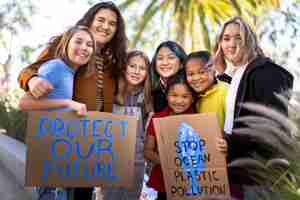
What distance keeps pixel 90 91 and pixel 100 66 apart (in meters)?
0.18

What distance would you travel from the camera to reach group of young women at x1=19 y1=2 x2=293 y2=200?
3.01m

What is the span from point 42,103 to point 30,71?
0.68 ft

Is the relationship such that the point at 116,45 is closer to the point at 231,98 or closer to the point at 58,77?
the point at 58,77

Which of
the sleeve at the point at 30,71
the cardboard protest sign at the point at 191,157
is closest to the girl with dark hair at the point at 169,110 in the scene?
the cardboard protest sign at the point at 191,157

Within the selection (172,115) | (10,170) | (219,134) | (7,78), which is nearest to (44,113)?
(172,115)

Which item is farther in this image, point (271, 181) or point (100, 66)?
point (100, 66)

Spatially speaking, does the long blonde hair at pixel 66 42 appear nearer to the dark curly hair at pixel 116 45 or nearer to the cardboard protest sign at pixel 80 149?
the dark curly hair at pixel 116 45

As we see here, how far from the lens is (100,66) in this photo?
334 cm

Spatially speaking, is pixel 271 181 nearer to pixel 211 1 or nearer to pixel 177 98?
pixel 177 98

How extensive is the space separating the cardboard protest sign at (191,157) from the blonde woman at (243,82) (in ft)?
0.30

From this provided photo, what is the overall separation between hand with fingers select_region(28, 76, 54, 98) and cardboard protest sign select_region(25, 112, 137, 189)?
0.43 ft

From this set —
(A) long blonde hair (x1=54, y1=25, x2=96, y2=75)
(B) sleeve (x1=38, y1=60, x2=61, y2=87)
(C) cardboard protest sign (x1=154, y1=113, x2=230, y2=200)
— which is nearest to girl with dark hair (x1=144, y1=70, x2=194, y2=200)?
(C) cardboard protest sign (x1=154, y1=113, x2=230, y2=200)

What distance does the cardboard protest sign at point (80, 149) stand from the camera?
308 centimetres

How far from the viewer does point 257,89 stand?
9.70 ft
